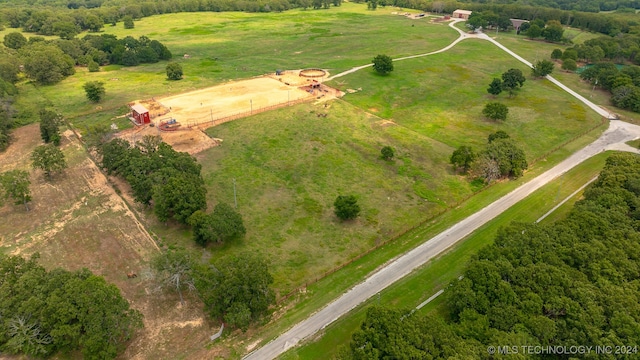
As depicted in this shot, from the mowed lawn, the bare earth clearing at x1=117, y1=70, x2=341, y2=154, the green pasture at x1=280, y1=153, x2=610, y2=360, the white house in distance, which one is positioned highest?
the white house in distance

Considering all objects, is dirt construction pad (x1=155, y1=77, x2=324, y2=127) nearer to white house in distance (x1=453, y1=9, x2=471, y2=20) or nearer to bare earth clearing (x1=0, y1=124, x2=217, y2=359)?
bare earth clearing (x1=0, y1=124, x2=217, y2=359)

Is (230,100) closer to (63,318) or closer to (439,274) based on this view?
(63,318)

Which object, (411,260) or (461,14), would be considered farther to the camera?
(461,14)

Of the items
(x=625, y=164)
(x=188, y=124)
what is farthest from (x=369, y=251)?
(x=188, y=124)

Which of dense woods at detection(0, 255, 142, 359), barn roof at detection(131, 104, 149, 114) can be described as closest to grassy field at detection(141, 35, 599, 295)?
dense woods at detection(0, 255, 142, 359)

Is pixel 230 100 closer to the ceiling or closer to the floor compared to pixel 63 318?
closer to the ceiling

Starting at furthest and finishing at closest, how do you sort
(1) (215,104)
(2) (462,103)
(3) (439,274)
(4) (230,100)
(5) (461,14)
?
(5) (461,14)
(2) (462,103)
(4) (230,100)
(1) (215,104)
(3) (439,274)

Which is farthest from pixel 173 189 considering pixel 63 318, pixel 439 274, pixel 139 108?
pixel 139 108
